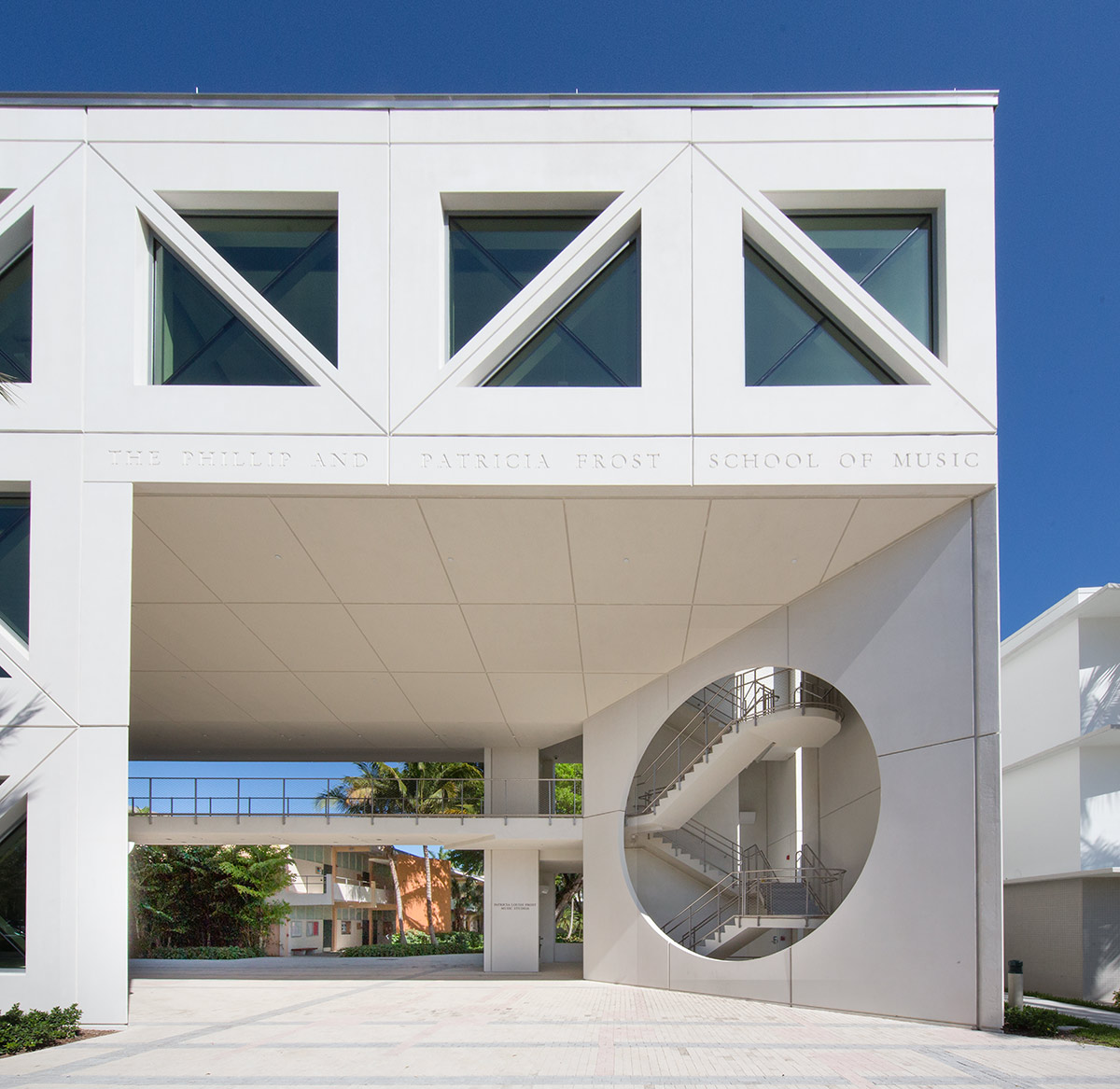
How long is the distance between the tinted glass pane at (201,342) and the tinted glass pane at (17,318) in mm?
1688

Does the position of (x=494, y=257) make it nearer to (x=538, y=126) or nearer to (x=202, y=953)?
(x=538, y=126)

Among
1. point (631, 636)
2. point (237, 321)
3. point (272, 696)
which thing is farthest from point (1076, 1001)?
point (237, 321)

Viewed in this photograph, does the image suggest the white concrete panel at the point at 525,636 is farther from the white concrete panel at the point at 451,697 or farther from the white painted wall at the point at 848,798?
the white painted wall at the point at 848,798

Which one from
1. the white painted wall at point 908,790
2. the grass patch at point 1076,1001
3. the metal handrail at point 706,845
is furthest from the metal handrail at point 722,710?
the grass patch at point 1076,1001

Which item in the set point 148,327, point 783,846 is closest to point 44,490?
point 148,327

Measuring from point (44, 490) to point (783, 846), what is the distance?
17478 mm

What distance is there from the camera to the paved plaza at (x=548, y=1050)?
9.52m

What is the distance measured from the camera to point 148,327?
13.9m

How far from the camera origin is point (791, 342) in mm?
13836

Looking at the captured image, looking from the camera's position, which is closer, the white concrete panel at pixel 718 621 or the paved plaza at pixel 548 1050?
the paved plaza at pixel 548 1050

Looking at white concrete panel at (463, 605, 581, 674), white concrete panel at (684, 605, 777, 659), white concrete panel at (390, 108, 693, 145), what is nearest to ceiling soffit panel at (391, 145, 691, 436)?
white concrete panel at (390, 108, 693, 145)

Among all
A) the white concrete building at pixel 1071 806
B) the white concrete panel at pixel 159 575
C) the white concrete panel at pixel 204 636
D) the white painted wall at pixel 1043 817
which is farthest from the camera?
the white painted wall at pixel 1043 817

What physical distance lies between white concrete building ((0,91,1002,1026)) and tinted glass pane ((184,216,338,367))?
0.04 m

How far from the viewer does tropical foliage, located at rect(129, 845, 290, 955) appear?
4038 centimetres
